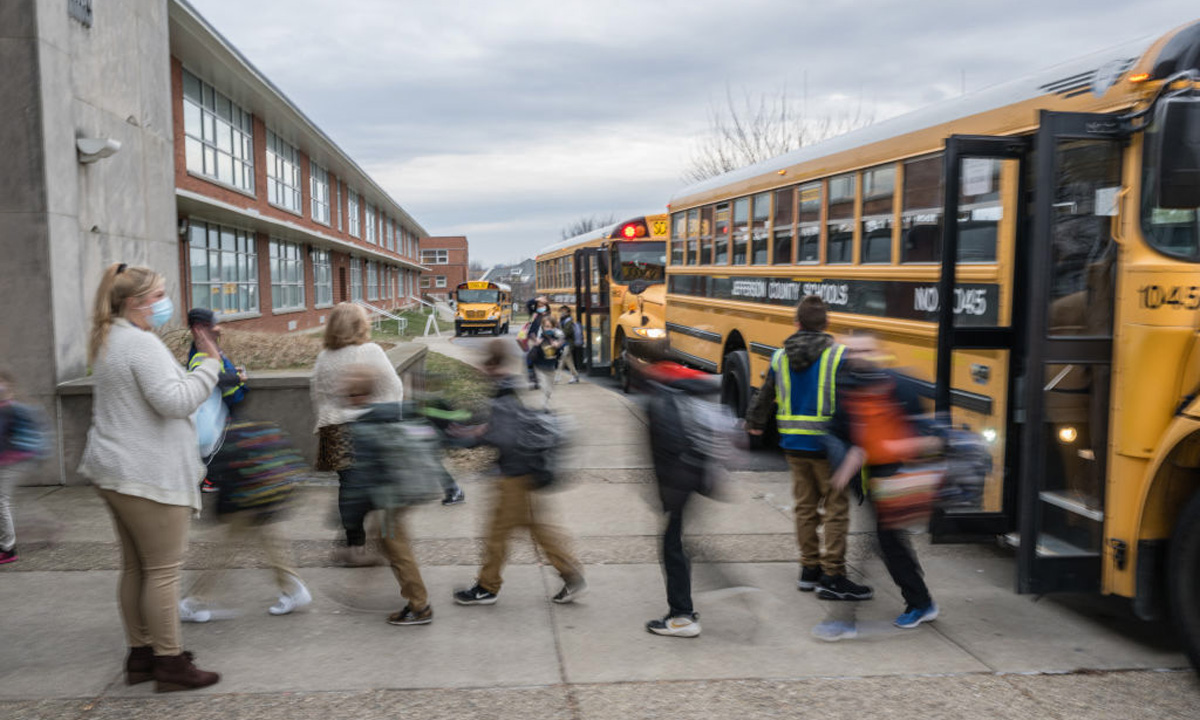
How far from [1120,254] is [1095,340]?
0.41m

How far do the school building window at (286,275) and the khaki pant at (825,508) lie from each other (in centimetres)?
2319

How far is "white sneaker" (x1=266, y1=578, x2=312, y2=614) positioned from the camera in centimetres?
487

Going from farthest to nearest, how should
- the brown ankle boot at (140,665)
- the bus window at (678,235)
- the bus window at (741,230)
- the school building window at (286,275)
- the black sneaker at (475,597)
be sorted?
1. the school building window at (286,275)
2. the bus window at (678,235)
3. the bus window at (741,230)
4. the black sneaker at (475,597)
5. the brown ankle boot at (140,665)

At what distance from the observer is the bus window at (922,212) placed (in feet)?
20.0

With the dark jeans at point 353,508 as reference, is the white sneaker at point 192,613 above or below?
below

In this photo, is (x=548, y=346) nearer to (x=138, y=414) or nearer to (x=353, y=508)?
(x=353, y=508)

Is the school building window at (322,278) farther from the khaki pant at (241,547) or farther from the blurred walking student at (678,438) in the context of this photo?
the blurred walking student at (678,438)

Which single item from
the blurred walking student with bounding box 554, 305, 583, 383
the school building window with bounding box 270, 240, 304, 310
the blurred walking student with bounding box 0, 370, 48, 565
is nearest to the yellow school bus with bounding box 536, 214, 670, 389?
the blurred walking student with bounding box 554, 305, 583, 383

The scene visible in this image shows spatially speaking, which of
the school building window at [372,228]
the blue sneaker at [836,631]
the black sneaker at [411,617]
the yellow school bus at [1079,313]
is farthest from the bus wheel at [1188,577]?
the school building window at [372,228]

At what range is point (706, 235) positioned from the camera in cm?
1110

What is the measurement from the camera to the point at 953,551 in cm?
613

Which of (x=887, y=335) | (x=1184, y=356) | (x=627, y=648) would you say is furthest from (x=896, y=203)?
Result: (x=627, y=648)

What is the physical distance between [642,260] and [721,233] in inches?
216

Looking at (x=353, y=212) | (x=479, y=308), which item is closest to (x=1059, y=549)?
(x=479, y=308)
